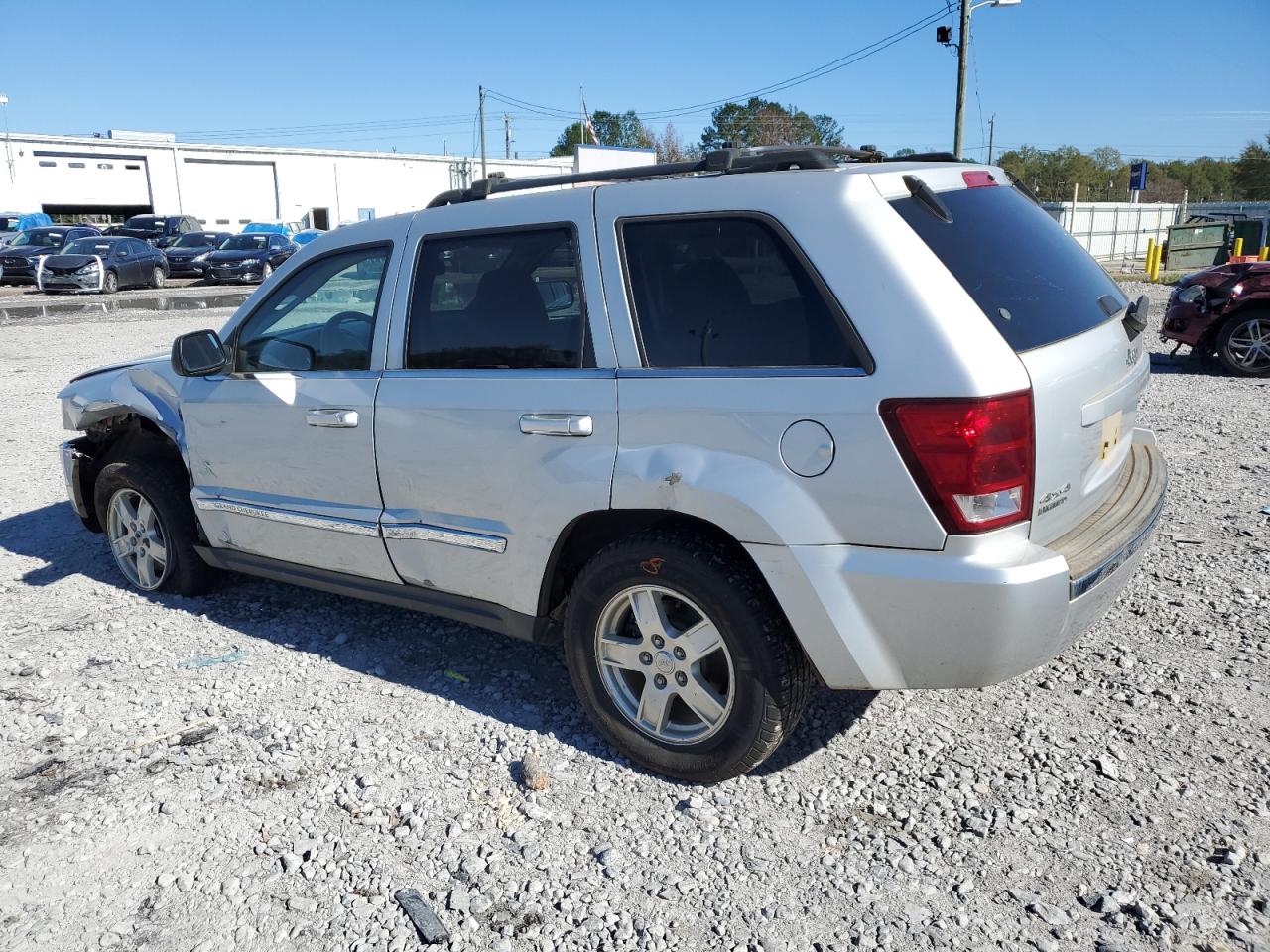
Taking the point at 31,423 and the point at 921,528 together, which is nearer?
the point at 921,528

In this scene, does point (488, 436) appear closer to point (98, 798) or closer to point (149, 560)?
point (98, 798)

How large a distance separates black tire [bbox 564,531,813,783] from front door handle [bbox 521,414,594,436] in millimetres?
387

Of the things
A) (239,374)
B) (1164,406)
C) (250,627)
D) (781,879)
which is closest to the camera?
(781,879)

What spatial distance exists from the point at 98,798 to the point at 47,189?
Result: 208ft

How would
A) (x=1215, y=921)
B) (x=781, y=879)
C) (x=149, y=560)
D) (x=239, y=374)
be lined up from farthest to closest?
(x=149, y=560) < (x=239, y=374) < (x=781, y=879) < (x=1215, y=921)

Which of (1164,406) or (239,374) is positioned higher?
(239,374)

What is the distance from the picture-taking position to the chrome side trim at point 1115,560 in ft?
9.36

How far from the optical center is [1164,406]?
29.7 ft

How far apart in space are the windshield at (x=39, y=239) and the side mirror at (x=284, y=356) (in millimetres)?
30336

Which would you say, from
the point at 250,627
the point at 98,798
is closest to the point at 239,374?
the point at 250,627

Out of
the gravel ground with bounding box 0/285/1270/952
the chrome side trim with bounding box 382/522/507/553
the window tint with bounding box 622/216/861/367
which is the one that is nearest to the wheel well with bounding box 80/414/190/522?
the gravel ground with bounding box 0/285/1270/952

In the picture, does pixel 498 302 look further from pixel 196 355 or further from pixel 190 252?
pixel 190 252

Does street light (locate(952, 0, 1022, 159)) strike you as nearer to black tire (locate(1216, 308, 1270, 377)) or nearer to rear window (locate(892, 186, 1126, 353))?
black tire (locate(1216, 308, 1270, 377))

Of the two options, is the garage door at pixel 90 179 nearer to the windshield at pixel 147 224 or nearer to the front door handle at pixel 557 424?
the windshield at pixel 147 224
